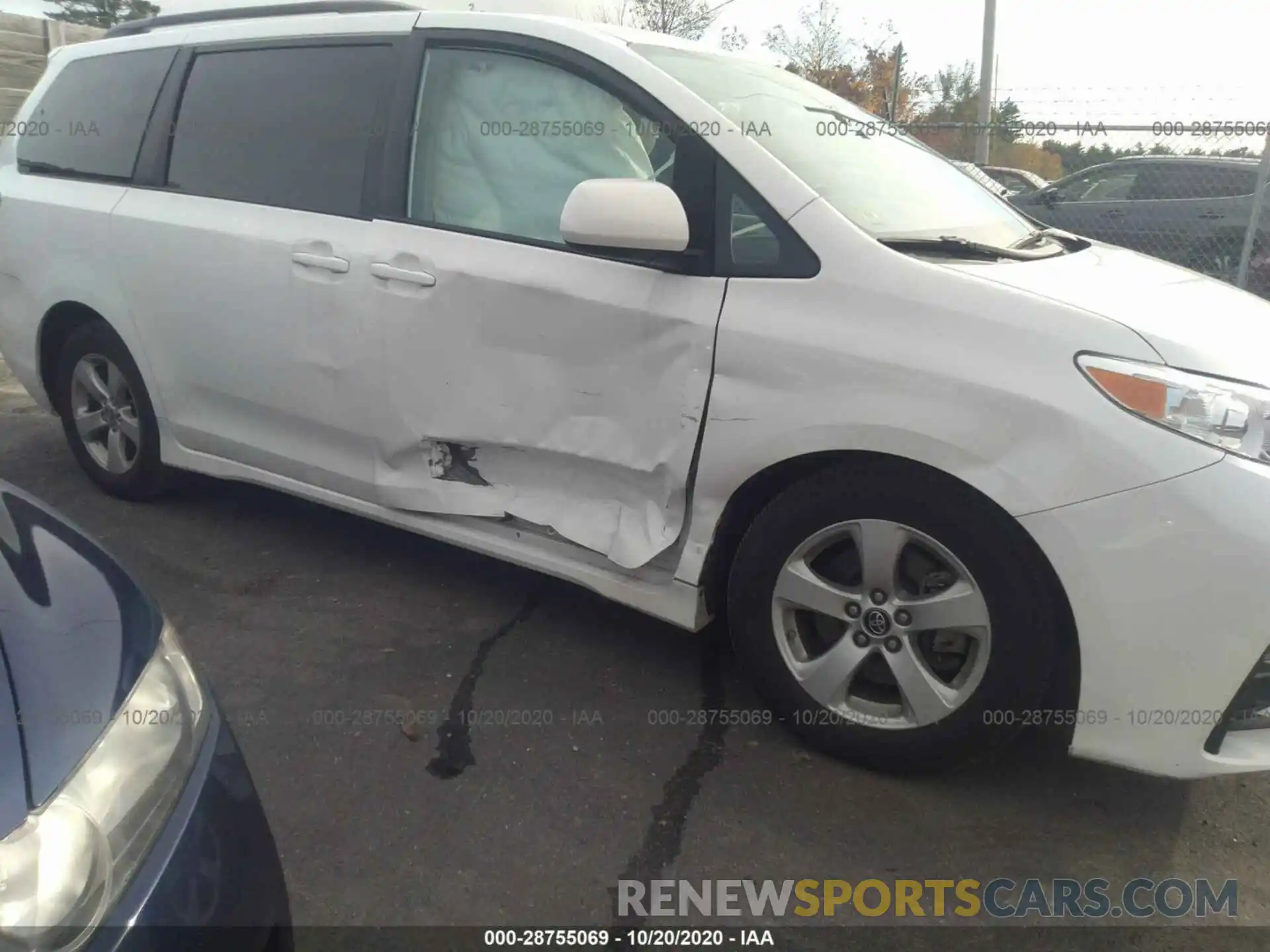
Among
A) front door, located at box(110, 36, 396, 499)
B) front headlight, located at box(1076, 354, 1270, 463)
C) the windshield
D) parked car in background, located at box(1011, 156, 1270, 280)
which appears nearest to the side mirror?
the windshield

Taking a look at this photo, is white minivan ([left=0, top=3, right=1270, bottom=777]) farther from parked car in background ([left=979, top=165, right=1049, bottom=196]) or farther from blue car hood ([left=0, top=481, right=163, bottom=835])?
parked car in background ([left=979, top=165, right=1049, bottom=196])

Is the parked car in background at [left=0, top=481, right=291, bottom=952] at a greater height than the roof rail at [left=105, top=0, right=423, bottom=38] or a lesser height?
lesser

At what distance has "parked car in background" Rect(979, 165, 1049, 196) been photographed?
10.9 m

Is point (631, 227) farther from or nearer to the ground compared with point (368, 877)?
farther from the ground

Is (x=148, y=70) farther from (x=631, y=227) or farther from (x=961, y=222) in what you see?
(x=961, y=222)

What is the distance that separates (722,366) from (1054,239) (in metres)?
1.37

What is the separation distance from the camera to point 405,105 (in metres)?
2.98

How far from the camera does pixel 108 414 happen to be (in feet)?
13.1

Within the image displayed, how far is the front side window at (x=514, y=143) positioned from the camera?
270 centimetres

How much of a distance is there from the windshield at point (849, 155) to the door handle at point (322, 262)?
3.60 feet

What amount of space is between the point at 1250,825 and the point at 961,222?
1727mm

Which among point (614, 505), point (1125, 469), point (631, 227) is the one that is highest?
point (631, 227)

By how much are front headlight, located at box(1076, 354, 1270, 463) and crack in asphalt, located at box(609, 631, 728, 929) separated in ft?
4.31

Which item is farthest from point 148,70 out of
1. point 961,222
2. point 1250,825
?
point 1250,825
